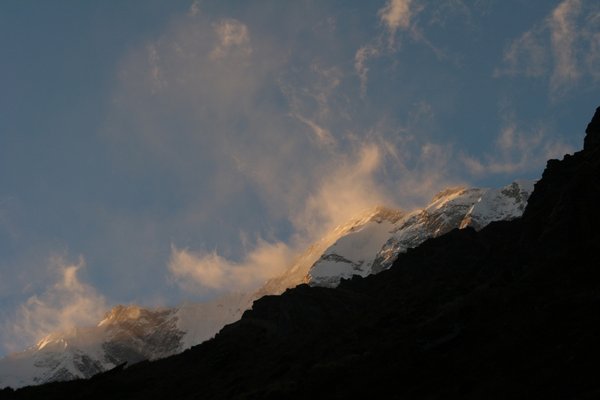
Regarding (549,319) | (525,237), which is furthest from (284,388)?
(525,237)

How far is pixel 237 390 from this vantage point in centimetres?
4088

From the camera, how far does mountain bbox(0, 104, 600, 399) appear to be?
26.0m

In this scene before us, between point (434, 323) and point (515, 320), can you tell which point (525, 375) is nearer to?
point (515, 320)

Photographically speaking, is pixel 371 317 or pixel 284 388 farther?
pixel 371 317

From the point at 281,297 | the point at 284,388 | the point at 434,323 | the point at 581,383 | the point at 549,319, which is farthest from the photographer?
the point at 281,297

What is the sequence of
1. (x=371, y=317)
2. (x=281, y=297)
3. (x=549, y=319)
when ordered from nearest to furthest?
(x=549, y=319) → (x=371, y=317) → (x=281, y=297)

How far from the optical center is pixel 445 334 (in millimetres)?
33344

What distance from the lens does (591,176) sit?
5503 cm

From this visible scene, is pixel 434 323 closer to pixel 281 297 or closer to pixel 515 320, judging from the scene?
pixel 515 320

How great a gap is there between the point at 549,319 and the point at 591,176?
29.8m

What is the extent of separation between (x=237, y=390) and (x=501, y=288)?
18.1m

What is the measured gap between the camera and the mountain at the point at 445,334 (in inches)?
1024

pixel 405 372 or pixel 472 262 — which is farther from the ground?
pixel 472 262

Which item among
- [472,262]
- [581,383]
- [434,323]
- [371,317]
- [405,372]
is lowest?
[581,383]
